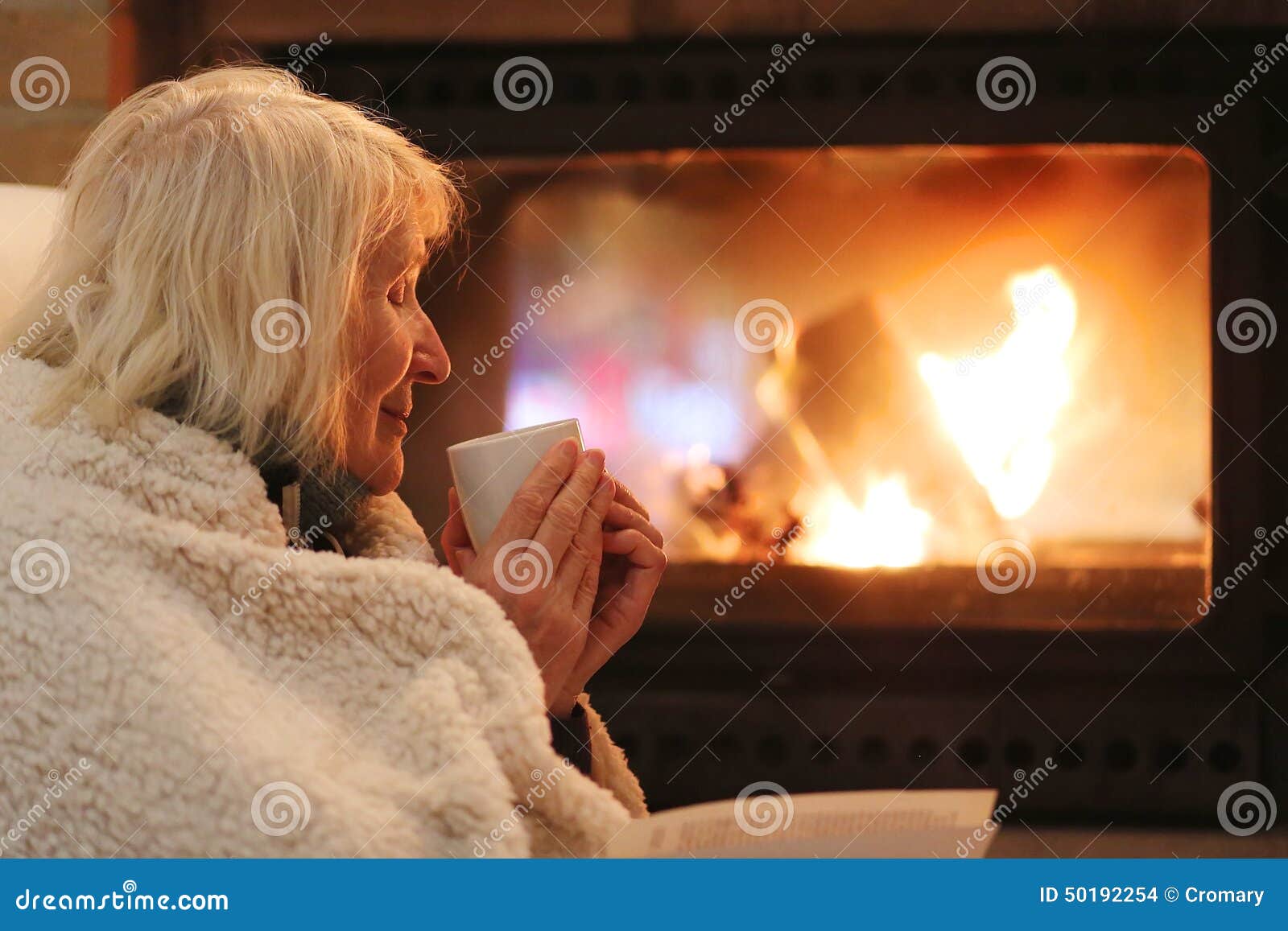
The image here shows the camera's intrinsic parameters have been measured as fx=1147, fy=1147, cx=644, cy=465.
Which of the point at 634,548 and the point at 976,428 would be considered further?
the point at 976,428

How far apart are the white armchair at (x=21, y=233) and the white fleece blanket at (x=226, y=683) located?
0.76ft

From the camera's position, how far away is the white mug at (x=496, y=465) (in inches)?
32.8

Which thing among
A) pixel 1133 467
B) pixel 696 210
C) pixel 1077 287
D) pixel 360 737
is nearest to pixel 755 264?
pixel 696 210

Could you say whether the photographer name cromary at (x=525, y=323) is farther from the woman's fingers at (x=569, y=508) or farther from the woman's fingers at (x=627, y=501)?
the woman's fingers at (x=569, y=508)

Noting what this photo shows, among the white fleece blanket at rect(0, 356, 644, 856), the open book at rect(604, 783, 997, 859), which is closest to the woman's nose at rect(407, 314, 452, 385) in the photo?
the white fleece blanket at rect(0, 356, 644, 856)

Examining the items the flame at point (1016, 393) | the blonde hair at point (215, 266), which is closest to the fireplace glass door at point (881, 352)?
Answer: the flame at point (1016, 393)

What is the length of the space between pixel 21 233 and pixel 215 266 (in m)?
0.34

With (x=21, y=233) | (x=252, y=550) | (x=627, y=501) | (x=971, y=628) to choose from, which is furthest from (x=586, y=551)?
(x=971, y=628)

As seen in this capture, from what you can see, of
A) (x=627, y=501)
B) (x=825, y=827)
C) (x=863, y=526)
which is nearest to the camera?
(x=825, y=827)

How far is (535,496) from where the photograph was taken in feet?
2.69

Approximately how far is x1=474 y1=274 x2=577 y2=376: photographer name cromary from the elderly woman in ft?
2.50

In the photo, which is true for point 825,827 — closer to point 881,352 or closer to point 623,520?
point 623,520

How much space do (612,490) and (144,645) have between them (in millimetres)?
346

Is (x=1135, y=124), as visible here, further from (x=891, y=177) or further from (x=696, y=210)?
(x=696, y=210)
